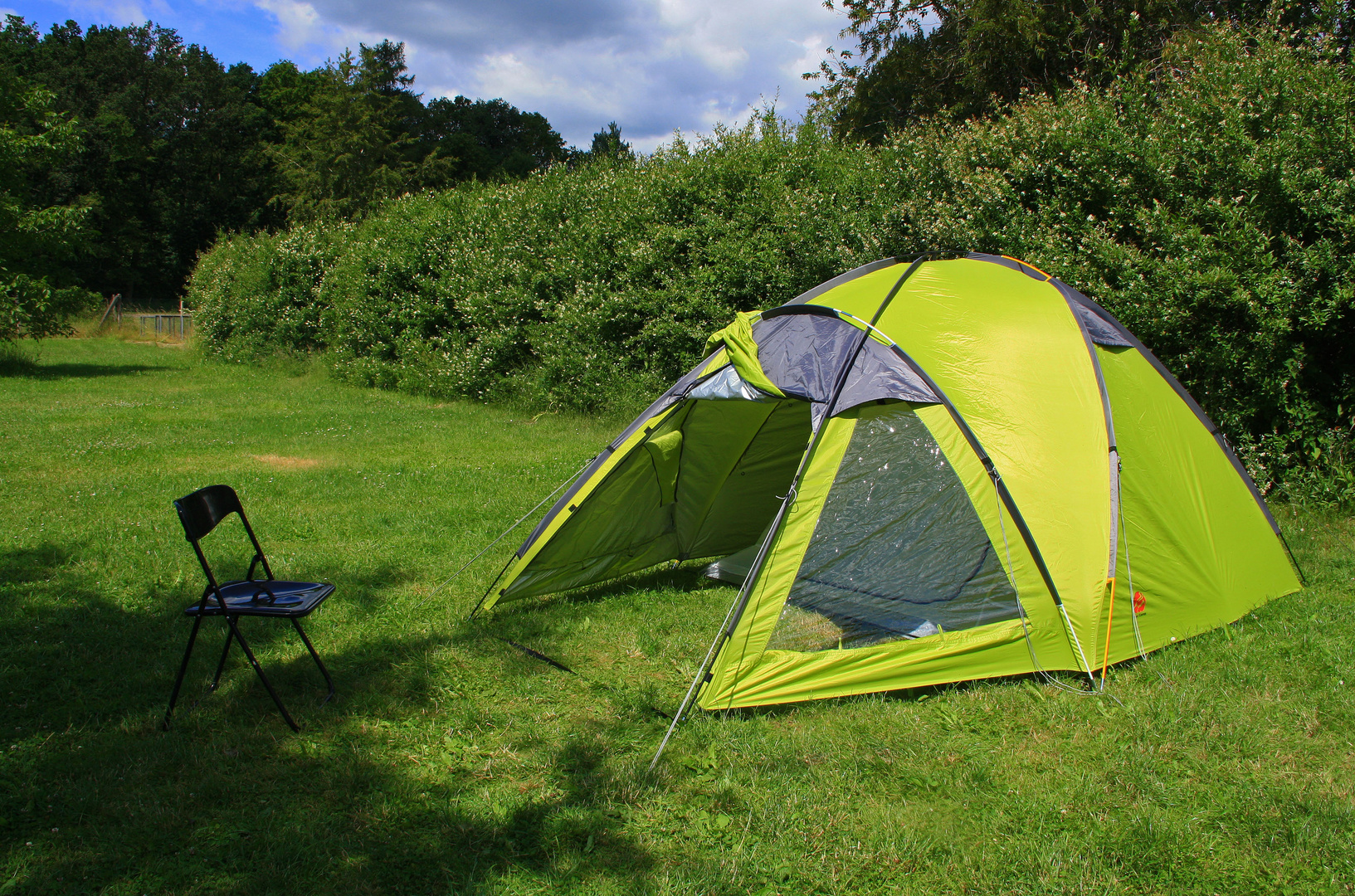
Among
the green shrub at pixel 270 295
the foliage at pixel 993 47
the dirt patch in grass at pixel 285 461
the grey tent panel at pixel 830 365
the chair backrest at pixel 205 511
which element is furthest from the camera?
the green shrub at pixel 270 295

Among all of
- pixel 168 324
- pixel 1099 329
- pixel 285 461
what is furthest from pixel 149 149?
pixel 1099 329

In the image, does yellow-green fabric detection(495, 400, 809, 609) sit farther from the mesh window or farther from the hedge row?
the hedge row

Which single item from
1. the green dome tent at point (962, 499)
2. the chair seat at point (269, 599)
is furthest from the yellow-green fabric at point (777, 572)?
the chair seat at point (269, 599)

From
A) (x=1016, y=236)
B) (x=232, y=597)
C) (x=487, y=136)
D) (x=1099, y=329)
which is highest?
(x=487, y=136)

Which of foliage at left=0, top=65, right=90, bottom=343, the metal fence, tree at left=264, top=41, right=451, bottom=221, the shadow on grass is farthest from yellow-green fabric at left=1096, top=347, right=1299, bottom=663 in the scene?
tree at left=264, top=41, right=451, bottom=221

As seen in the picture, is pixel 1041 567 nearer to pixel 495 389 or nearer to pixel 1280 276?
pixel 1280 276

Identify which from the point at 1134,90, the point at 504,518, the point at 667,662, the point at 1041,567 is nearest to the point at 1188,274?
the point at 1134,90

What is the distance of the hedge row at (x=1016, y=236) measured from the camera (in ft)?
21.4

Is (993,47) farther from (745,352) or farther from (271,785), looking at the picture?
(271,785)

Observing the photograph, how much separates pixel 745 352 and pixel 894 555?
4.52 feet

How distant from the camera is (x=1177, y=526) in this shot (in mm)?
4672

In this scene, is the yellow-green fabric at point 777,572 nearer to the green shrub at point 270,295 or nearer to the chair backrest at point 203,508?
the chair backrest at point 203,508

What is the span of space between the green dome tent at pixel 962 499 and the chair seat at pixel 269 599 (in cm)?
136

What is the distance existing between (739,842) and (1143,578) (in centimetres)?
267
